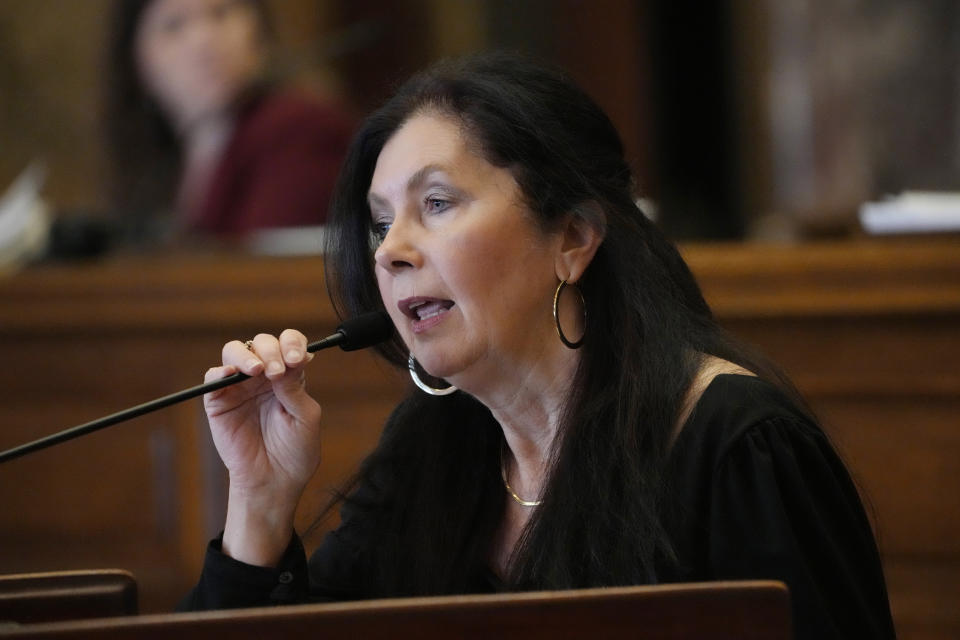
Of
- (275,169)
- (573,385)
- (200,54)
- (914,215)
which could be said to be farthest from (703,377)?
(200,54)

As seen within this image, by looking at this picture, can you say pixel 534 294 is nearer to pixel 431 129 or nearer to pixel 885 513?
pixel 431 129

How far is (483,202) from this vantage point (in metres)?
1.49

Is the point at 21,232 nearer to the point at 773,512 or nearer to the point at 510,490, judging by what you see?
the point at 510,490

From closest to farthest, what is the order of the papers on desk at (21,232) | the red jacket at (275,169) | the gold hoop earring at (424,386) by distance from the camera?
1. the gold hoop earring at (424,386)
2. the papers on desk at (21,232)
3. the red jacket at (275,169)

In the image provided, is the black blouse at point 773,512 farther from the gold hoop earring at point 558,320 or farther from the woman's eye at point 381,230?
the woman's eye at point 381,230

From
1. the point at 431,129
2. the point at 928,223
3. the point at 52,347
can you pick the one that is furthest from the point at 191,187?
the point at 431,129

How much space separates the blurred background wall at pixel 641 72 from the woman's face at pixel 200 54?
11.9 inches

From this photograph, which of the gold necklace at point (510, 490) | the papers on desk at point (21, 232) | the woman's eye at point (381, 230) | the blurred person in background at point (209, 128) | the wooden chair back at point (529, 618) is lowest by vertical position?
the gold necklace at point (510, 490)

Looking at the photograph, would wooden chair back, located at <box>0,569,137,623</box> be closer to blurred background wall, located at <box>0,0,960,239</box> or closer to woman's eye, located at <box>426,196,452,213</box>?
woman's eye, located at <box>426,196,452,213</box>

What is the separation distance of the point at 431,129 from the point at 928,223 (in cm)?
143

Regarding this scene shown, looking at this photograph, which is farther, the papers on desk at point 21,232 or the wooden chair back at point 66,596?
the papers on desk at point 21,232

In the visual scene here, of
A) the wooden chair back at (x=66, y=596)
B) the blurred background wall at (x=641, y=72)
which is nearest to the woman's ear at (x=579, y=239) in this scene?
the wooden chair back at (x=66, y=596)

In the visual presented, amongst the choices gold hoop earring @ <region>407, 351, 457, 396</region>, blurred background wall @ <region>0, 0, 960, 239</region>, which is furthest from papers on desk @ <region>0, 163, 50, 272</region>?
gold hoop earring @ <region>407, 351, 457, 396</region>

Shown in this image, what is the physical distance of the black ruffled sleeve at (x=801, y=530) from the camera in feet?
4.04
